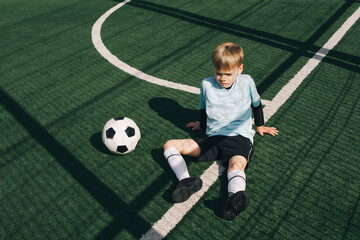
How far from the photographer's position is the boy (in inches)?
121

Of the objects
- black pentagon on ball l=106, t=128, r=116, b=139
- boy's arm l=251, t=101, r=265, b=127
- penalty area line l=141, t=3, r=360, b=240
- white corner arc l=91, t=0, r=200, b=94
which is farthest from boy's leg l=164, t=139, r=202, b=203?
white corner arc l=91, t=0, r=200, b=94

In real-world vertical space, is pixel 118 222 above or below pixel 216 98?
below

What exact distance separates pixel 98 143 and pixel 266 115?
7.71 feet

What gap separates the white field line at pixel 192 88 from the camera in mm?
2945

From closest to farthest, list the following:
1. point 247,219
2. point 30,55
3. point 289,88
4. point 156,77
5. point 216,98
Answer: point 247,219
point 216,98
point 289,88
point 156,77
point 30,55

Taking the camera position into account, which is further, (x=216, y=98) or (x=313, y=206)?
(x=216, y=98)

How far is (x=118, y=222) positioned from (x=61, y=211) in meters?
0.65

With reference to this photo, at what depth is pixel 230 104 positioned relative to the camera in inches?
131

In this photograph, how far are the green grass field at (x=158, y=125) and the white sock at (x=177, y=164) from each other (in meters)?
0.21

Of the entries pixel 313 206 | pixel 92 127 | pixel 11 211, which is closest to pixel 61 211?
pixel 11 211

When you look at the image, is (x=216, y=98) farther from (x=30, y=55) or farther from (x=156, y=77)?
(x=30, y=55)

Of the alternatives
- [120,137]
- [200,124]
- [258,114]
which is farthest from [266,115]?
[120,137]

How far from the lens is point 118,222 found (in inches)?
117

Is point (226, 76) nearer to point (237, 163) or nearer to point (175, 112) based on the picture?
point (237, 163)
